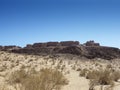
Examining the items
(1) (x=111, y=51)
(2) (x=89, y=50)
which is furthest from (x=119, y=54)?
(2) (x=89, y=50)

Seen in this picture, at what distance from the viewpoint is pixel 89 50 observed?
219 feet

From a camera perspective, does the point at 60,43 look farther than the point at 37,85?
Yes

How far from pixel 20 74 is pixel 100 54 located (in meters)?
45.8

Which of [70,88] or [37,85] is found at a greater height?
[37,85]

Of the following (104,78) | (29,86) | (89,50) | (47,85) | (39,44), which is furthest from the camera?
(39,44)

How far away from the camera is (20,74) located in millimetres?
14219

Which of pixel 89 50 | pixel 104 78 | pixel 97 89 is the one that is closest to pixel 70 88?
pixel 97 89

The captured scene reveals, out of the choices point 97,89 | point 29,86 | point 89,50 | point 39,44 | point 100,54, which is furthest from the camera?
point 39,44

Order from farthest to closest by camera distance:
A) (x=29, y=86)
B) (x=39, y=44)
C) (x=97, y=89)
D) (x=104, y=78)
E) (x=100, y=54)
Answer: (x=39, y=44) → (x=100, y=54) → (x=104, y=78) → (x=97, y=89) → (x=29, y=86)

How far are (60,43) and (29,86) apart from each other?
288 feet

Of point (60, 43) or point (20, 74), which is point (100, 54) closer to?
point (60, 43)

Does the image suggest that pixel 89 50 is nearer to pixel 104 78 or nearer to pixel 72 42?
pixel 72 42

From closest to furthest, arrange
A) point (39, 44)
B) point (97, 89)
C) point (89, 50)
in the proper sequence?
point (97, 89) → point (89, 50) → point (39, 44)

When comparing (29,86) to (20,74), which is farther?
(20,74)
